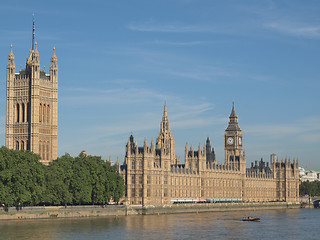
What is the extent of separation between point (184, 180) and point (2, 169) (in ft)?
262

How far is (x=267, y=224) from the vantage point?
130m

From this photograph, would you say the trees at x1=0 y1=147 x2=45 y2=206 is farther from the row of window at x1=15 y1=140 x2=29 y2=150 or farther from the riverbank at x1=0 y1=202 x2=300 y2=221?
the row of window at x1=15 y1=140 x2=29 y2=150

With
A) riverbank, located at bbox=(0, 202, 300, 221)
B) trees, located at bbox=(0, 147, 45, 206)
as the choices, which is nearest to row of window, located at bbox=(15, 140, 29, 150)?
riverbank, located at bbox=(0, 202, 300, 221)

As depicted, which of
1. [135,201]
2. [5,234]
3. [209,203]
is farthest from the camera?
[209,203]

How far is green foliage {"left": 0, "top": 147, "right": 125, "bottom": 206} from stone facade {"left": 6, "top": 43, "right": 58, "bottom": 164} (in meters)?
28.3

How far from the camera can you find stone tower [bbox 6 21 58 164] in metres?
164

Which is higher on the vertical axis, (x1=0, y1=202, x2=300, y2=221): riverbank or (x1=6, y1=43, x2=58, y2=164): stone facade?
(x1=6, y1=43, x2=58, y2=164): stone facade

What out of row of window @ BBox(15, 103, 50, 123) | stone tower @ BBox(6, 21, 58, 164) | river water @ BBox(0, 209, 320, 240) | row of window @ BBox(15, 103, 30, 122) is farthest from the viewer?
row of window @ BBox(15, 103, 50, 123)

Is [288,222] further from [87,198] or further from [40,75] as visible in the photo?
[40,75]

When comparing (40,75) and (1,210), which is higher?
(40,75)

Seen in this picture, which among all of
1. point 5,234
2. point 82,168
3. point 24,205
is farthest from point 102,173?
point 5,234

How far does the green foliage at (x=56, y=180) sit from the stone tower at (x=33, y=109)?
28395mm

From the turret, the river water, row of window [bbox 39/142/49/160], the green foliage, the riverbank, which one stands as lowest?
the river water

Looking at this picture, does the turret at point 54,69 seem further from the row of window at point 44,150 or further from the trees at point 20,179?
the trees at point 20,179
